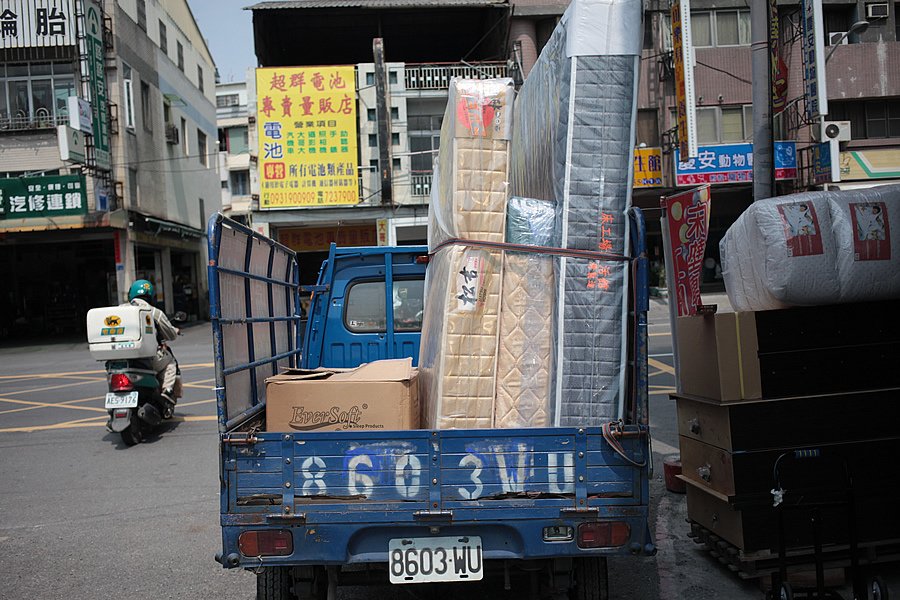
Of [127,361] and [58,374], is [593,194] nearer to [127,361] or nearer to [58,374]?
[127,361]

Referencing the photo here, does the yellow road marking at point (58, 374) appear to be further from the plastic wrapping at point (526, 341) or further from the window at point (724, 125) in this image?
the window at point (724, 125)

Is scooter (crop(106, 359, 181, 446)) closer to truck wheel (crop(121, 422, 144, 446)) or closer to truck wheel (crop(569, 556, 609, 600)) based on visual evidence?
truck wheel (crop(121, 422, 144, 446))

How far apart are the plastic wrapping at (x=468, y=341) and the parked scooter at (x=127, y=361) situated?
5577 mm

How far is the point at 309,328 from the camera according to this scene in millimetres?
5688

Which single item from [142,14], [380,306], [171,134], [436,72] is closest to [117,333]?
[380,306]

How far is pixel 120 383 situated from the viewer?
7949 mm

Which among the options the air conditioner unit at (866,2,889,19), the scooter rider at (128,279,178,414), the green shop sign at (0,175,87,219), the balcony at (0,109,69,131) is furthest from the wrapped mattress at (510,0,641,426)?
the balcony at (0,109,69,131)

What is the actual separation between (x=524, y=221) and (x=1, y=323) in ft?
95.1

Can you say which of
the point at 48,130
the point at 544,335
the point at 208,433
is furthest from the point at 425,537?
the point at 48,130

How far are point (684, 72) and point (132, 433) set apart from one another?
13.9m

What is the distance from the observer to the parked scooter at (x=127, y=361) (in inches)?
308

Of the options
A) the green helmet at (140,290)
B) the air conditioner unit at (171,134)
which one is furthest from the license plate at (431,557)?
the air conditioner unit at (171,134)

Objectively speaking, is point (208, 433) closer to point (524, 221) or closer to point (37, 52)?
point (524, 221)

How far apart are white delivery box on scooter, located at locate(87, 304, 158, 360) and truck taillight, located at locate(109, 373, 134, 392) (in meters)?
0.21
